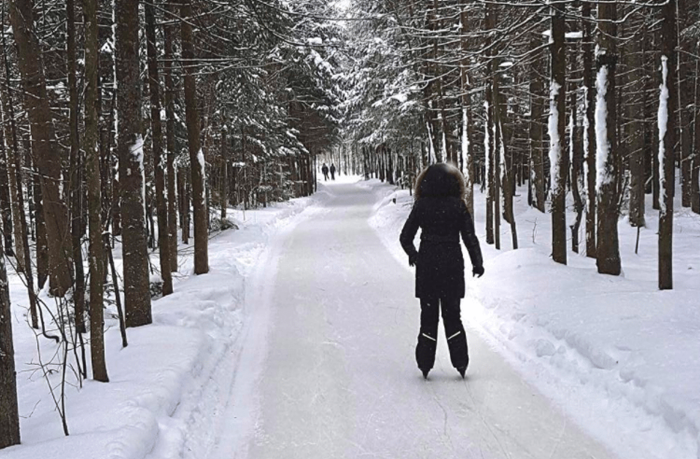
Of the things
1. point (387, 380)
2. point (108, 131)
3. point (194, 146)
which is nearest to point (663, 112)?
point (387, 380)

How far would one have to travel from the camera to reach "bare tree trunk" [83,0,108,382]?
4352mm

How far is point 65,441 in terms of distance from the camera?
3580mm

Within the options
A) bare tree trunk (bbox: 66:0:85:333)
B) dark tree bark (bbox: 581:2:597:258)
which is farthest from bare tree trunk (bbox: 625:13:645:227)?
bare tree trunk (bbox: 66:0:85:333)

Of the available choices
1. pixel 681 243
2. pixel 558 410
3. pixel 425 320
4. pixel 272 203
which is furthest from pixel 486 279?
pixel 272 203

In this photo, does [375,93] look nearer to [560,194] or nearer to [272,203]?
[272,203]

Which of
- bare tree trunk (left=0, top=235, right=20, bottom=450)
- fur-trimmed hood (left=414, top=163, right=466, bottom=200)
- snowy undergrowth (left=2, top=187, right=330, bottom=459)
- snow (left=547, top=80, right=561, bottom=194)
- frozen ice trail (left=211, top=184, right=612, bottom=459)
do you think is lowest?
frozen ice trail (left=211, top=184, right=612, bottom=459)

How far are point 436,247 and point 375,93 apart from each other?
69.4 feet

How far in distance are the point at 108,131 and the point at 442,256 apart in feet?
10.9

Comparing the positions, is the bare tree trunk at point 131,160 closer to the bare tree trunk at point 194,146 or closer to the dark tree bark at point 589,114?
the bare tree trunk at point 194,146

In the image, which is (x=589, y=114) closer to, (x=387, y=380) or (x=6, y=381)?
(x=387, y=380)

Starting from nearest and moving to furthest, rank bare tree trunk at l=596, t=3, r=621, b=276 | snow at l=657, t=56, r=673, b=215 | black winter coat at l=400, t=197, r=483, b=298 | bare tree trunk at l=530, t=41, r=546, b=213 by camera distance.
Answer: black winter coat at l=400, t=197, r=483, b=298 → snow at l=657, t=56, r=673, b=215 → bare tree trunk at l=596, t=3, r=621, b=276 → bare tree trunk at l=530, t=41, r=546, b=213

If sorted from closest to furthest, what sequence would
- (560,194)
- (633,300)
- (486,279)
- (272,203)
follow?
(633,300) < (486,279) < (560,194) < (272,203)

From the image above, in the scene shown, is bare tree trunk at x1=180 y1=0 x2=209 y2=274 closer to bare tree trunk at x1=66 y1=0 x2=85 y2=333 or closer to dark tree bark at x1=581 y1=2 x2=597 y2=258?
bare tree trunk at x1=66 y1=0 x2=85 y2=333

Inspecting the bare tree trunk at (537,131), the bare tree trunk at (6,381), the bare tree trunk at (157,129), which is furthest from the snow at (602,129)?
→ the bare tree trunk at (6,381)
